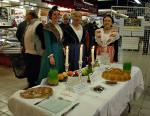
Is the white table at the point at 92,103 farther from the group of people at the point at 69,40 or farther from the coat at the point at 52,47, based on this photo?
the coat at the point at 52,47

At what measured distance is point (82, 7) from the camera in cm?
822

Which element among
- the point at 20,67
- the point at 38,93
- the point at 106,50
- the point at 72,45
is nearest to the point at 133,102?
the point at 106,50

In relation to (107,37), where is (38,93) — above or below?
below

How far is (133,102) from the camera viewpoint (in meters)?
3.90

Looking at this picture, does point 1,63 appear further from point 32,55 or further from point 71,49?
point 71,49

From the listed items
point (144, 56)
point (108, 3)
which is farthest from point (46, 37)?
point (108, 3)

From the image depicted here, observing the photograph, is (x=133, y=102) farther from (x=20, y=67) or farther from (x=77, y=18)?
(x=20, y=67)

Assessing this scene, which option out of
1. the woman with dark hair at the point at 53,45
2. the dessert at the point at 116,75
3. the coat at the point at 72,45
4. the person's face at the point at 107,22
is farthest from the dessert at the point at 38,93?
the person's face at the point at 107,22

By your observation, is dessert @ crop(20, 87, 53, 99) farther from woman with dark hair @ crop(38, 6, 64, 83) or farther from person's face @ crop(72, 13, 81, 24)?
person's face @ crop(72, 13, 81, 24)

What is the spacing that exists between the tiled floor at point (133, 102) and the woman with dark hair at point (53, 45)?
962 millimetres

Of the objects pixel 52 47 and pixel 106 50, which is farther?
pixel 52 47

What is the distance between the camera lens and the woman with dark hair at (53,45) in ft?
9.75

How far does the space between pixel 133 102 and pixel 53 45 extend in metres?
1.87

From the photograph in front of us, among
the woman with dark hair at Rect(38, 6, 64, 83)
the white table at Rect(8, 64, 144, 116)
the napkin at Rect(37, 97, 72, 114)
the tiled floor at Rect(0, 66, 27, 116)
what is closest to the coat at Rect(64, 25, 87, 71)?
the woman with dark hair at Rect(38, 6, 64, 83)
